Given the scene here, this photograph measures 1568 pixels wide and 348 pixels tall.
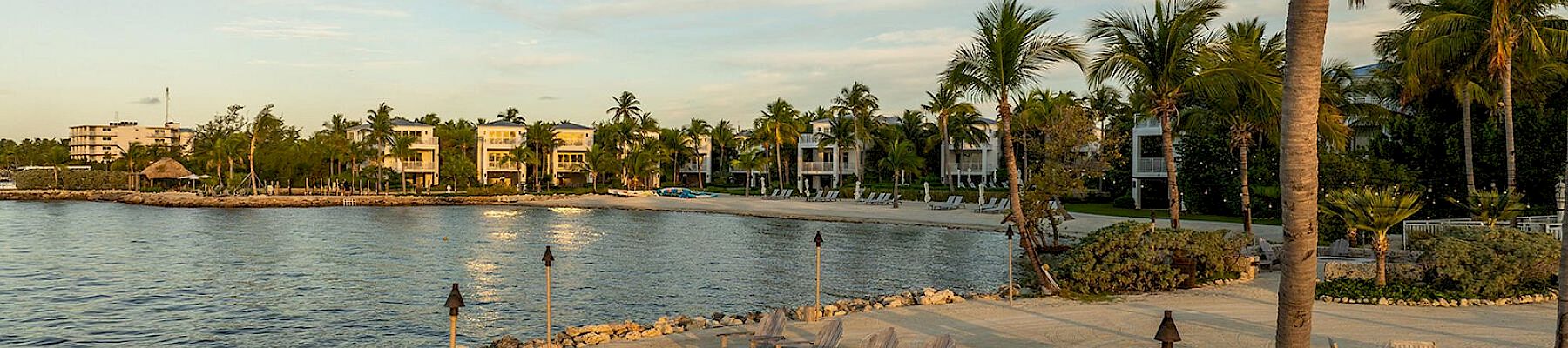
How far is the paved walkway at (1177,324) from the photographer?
39.0 ft

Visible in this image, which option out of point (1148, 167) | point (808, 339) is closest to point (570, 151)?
point (1148, 167)

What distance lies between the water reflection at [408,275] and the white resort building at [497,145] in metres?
43.1

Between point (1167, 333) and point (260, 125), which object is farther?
point (260, 125)

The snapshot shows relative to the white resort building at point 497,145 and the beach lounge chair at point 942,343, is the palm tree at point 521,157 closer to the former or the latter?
the white resort building at point 497,145

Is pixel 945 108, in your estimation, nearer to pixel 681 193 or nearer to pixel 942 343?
pixel 681 193

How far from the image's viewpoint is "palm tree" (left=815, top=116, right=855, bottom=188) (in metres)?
69.1

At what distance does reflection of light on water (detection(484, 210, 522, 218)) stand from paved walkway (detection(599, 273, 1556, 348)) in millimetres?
44105

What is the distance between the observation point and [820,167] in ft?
253

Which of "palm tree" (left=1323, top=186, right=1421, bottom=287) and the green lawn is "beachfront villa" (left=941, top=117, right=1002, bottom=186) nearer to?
the green lawn

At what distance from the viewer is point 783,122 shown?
250ft

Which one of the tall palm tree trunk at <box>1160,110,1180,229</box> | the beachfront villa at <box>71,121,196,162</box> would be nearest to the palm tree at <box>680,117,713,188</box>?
the tall palm tree trunk at <box>1160,110,1180,229</box>

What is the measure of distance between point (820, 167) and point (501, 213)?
27.2 metres

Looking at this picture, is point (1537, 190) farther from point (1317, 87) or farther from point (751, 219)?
point (751, 219)

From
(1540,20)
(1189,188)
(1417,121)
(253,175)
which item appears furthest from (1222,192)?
(253,175)
